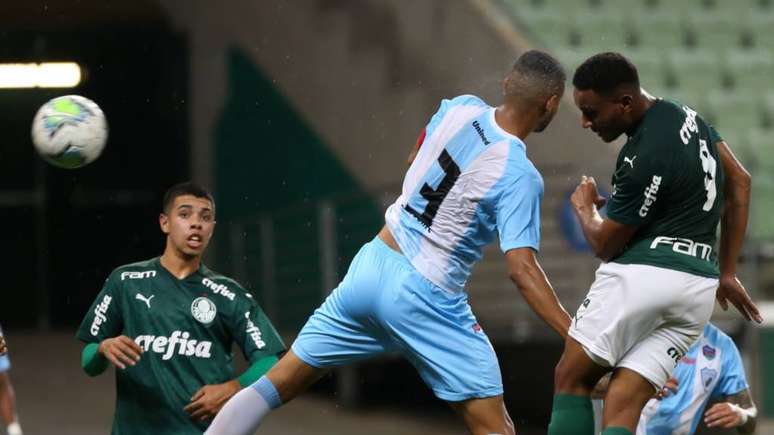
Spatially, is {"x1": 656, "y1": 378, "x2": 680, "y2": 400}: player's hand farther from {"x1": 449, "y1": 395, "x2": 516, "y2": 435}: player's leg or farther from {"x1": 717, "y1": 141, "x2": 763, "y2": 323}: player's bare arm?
{"x1": 449, "y1": 395, "x2": 516, "y2": 435}: player's leg

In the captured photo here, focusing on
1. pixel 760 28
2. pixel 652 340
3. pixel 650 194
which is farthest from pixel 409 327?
pixel 760 28

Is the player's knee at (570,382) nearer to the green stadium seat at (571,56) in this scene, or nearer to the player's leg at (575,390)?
the player's leg at (575,390)

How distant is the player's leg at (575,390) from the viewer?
481cm

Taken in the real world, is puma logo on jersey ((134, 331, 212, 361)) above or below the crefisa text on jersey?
below

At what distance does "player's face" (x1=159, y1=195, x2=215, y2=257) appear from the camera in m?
5.46

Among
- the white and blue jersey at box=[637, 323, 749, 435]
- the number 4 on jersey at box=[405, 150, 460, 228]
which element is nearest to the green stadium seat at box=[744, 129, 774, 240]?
the white and blue jersey at box=[637, 323, 749, 435]

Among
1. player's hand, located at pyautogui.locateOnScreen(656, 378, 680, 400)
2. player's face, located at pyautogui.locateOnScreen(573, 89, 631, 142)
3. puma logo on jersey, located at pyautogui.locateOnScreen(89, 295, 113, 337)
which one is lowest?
player's hand, located at pyautogui.locateOnScreen(656, 378, 680, 400)

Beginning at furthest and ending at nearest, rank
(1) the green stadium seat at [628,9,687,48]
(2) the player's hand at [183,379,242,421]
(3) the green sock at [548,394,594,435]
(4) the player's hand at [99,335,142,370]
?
(1) the green stadium seat at [628,9,687,48] → (2) the player's hand at [183,379,242,421] → (4) the player's hand at [99,335,142,370] → (3) the green sock at [548,394,594,435]

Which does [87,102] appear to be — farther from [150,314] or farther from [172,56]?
[172,56]

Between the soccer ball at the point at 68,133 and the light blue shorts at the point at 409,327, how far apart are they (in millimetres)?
1443

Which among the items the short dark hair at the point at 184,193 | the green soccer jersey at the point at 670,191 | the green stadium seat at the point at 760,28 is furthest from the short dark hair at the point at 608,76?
the green stadium seat at the point at 760,28

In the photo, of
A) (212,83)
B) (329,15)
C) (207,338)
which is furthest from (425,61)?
(207,338)

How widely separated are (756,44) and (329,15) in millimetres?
4248

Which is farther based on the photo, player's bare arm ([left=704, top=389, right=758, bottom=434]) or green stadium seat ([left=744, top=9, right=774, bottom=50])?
green stadium seat ([left=744, top=9, right=774, bottom=50])
